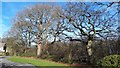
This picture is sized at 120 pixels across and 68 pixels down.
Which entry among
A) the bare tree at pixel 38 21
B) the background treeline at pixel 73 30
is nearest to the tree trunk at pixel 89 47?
the background treeline at pixel 73 30

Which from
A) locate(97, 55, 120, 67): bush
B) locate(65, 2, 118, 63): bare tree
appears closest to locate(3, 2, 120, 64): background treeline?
locate(65, 2, 118, 63): bare tree

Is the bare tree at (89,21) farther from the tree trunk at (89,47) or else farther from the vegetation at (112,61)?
the vegetation at (112,61)

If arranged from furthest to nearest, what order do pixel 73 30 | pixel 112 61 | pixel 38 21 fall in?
1. pixel 38 21
2. pixel 73 30
3. pixel 112 61

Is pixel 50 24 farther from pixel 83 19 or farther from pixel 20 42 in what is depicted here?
pixel 83 19

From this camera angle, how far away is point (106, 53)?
14234 mm

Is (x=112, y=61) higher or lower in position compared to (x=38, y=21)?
lower

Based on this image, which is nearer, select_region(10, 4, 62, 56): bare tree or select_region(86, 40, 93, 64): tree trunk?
select_region(86, 40, 93, 64): tree trunk

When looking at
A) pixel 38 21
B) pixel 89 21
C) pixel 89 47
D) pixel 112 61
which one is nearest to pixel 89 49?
pixel 89 47

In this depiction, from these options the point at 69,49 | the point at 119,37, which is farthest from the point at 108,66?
the point at 69,49

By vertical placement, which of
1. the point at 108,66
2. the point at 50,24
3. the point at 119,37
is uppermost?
the point at 50,24

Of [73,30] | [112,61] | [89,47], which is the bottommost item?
[112,61]

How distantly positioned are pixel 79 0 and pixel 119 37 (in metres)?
4.67

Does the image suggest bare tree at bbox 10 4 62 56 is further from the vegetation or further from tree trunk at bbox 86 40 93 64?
the vegetation

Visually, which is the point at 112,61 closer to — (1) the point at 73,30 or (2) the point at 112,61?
(2) the point at 112,61
